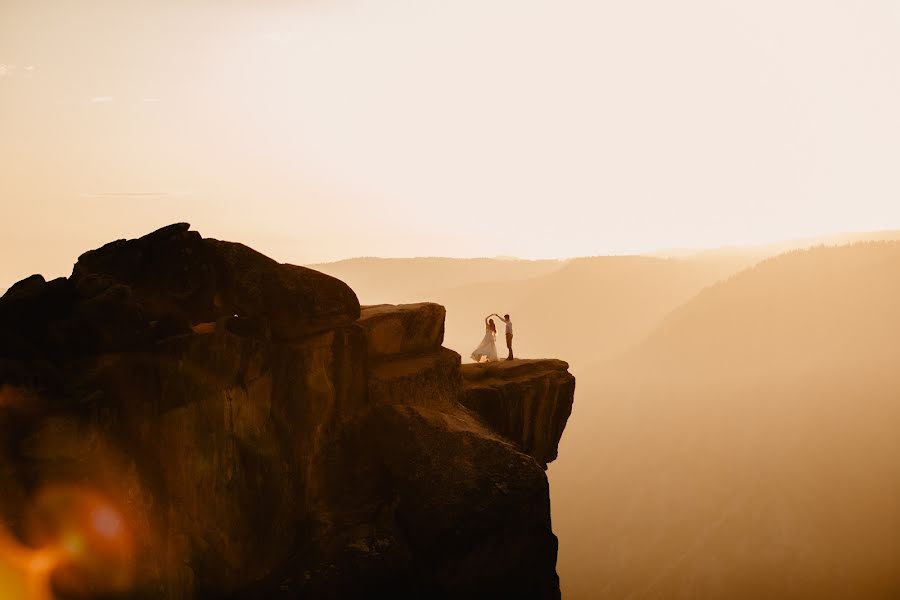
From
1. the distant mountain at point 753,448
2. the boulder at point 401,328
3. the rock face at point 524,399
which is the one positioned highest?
the boulder at point 401,328

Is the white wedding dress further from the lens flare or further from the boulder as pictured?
the lens flare

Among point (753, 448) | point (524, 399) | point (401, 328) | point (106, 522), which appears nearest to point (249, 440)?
point (106, 522)

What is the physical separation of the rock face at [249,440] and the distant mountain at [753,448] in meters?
55.6

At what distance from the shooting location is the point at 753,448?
89.8m

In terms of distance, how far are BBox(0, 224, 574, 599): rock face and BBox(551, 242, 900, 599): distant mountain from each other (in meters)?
55.6

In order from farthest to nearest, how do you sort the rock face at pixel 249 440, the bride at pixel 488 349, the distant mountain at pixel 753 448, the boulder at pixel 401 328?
the distant mountain at pixel 753 448
the bride at pixel 488 349
the boulder at pixel 401 328
the rock face at pixel 249 440

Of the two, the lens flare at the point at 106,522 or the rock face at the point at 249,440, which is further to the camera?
the rock face at the point at 249,440

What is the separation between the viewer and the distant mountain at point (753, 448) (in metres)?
71.2

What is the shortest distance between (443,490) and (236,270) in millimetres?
9667

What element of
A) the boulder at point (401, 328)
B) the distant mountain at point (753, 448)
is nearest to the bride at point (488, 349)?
the boulder at point (401, 328)

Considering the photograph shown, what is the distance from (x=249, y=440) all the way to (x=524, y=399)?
13919 millimetres

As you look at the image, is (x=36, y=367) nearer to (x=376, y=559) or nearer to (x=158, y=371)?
(x=158, y=371)

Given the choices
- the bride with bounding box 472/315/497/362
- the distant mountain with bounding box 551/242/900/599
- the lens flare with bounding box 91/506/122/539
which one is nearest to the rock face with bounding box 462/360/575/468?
the bride with bounding box 472/315/497/362

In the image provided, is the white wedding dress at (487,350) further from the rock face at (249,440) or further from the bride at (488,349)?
the rock face at (249,440)
